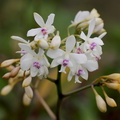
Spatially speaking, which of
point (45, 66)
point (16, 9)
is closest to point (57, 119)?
point (45, 66)

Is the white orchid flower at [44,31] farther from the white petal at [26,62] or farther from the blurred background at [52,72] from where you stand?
the blurred background at [52,72]

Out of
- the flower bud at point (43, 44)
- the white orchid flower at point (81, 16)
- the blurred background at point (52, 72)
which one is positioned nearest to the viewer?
the flower bud at point (43, 44)

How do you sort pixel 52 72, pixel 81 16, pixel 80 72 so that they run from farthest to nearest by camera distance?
pixel 52 72, pixel 81 16, pixel 80 72

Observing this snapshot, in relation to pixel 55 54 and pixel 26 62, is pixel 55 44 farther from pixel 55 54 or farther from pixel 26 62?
pixel 26 62

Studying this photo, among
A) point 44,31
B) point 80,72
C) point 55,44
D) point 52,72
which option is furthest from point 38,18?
point 52,72

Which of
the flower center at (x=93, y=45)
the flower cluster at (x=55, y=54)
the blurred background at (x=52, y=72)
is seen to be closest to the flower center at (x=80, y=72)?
the flower cluster at (x=55, y=54)

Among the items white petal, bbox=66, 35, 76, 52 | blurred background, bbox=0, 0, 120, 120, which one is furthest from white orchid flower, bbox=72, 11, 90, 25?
blurred background, bbox=0, 0, 120, 120

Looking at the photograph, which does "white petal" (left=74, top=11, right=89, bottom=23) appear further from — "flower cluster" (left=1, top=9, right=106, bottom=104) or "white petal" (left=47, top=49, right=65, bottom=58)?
"white petal" (left=47, top=49, right=65, bottom=58)

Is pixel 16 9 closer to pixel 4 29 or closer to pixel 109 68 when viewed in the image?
pixel 4 29
